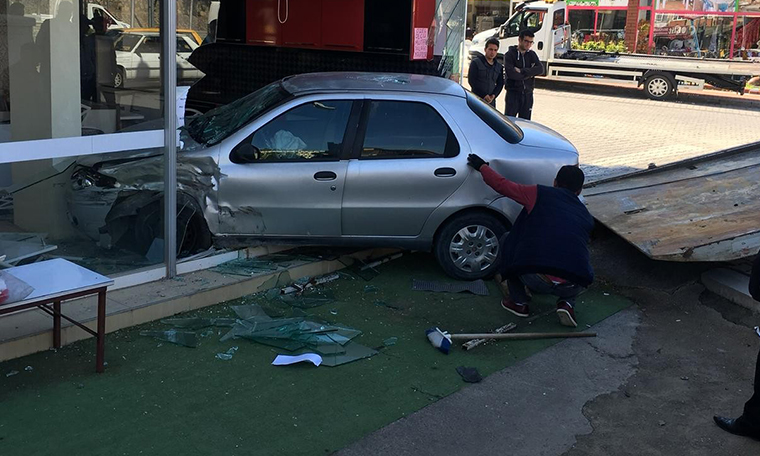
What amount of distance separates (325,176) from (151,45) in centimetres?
170

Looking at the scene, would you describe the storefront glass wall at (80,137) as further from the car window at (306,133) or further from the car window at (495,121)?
the car window at (495,121)

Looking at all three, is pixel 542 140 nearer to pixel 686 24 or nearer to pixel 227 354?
pixel 227 354

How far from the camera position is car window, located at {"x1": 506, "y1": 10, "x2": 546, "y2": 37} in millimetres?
24578

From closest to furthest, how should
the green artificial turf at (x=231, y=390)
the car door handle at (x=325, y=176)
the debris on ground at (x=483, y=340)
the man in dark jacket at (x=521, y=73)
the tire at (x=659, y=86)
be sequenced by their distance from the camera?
the green artificial turf at (x=231, y=390), the debris on ground at (x=483, y=340), the car door handle at (x=325, y=176), the man in dark jacket at (x=521, y=73), the tire at (x=659, y=86)

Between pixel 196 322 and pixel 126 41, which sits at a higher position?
pixel 126 41

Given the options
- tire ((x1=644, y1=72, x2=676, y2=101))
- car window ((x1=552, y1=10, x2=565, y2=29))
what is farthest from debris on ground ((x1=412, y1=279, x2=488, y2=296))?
car window ((x1=552, y1=10, x2=565, y2=29))

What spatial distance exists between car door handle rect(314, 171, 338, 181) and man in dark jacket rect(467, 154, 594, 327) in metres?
1.25

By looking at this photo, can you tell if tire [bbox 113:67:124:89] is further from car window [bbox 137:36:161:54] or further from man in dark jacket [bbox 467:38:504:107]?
man in dark jacket [bbox 467:38:504:107]

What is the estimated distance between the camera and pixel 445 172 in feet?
22.1

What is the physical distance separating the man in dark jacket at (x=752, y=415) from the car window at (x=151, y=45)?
14.4 feet

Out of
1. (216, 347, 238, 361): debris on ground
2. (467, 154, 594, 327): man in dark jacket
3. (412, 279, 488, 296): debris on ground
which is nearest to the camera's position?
(216, 347, 238, 361): debris on ground

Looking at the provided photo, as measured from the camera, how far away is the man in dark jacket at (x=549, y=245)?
5914mm

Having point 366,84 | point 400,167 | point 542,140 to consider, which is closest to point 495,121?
point 542,140

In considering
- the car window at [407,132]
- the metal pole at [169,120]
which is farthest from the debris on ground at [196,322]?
the car window at [407,132]
